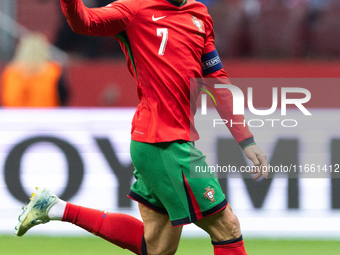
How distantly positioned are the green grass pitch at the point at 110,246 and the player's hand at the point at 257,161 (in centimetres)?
162

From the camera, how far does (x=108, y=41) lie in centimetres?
746

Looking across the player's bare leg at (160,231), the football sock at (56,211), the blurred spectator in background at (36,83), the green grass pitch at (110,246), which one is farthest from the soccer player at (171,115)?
the blurred spectator in background at (36,83)


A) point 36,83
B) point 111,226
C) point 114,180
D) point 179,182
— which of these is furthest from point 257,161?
point 36,83

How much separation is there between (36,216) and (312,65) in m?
5.22

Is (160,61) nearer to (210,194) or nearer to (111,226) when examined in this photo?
(210,194)

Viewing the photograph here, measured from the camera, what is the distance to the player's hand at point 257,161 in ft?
9.37

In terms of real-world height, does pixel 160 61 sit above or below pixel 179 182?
above

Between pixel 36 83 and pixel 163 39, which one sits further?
pixel 36 83

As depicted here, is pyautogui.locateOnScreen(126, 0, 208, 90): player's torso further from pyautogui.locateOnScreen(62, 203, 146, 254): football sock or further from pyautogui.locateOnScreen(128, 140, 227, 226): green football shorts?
pyautogui.locateOnScreen(62, 203, 146, 254): football sock

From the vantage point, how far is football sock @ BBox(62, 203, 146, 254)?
3.14 meters

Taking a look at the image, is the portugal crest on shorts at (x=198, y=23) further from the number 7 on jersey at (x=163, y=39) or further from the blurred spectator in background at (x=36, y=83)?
the blurred spectator in background at (x=36, y=83)

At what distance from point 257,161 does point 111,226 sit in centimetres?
90

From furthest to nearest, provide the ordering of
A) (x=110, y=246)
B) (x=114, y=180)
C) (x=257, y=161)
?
(x=114, y=180) → (x=110, y=246) → (x=257, y=161)

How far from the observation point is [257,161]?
2.88 meters
